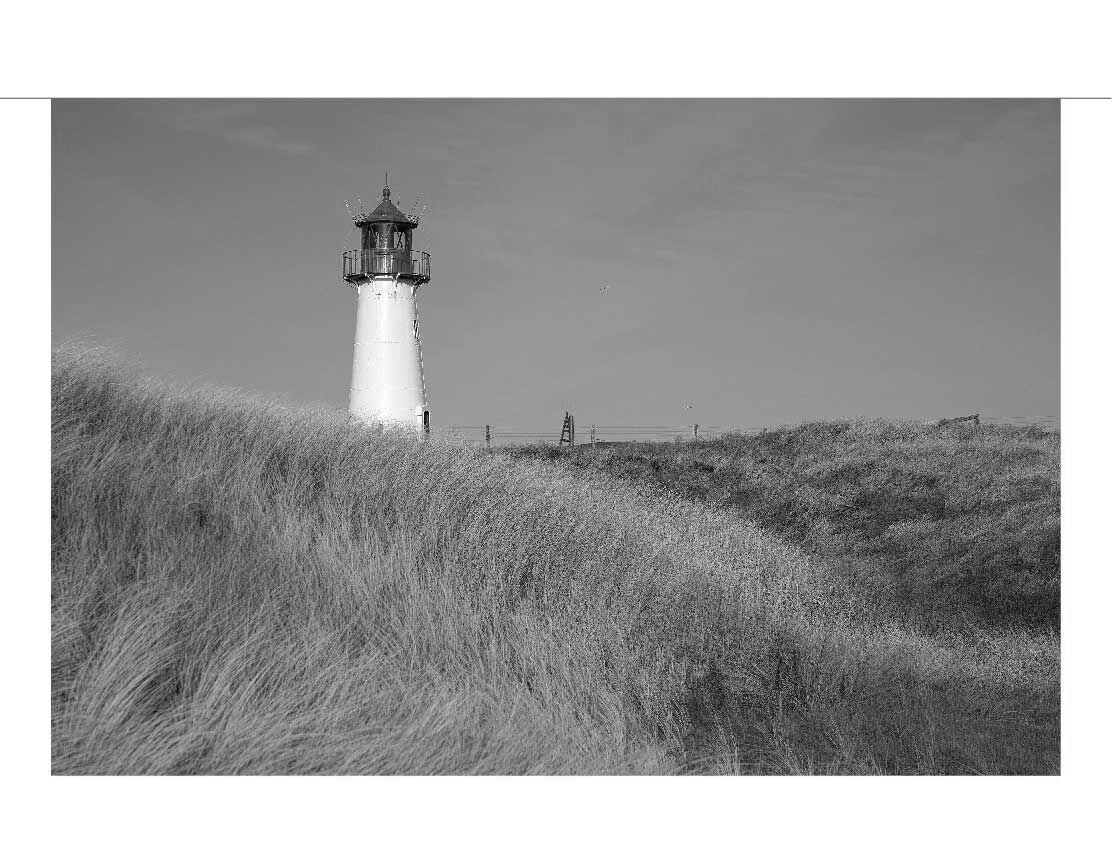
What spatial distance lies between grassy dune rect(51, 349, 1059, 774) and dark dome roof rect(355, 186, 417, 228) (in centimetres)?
1092

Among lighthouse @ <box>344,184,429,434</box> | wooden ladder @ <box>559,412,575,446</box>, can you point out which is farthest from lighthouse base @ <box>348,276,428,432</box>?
wooden ladder @ <box>559,412,575,446</box>

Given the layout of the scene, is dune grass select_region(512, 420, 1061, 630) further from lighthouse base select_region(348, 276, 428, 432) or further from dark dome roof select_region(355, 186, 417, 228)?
dark dome roof select_region(355, 186, 417, 228)

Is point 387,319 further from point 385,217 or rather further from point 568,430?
point 568,430

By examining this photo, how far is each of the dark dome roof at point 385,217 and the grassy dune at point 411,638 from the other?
35.8 ft

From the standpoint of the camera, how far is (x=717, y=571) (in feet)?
30.5

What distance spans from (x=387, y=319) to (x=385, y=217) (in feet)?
7.77

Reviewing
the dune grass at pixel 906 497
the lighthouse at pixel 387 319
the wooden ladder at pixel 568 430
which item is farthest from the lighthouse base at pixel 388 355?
the wooden ladder at pixel 568 430

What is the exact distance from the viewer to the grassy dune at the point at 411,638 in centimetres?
458

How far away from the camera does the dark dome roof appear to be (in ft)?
64.7

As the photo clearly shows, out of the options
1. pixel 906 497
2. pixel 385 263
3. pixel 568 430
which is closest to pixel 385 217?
pixel 385 263

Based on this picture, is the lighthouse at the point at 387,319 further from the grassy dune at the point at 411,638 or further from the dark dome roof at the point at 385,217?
the grassy dune at the point at 411,638

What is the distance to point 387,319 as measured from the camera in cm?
1938
